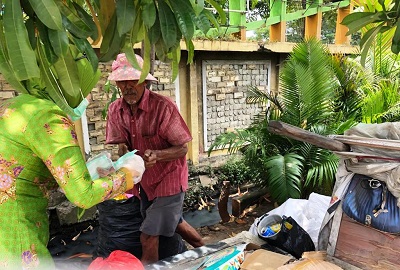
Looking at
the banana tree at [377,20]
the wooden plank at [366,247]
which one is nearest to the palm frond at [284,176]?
the wooden plank at [366,247]

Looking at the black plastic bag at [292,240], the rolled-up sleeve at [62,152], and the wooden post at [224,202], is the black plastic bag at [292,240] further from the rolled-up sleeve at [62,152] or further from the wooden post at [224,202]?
the wooden post at [224,202]

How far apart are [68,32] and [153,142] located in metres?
1.37

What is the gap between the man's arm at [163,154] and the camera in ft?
6.70

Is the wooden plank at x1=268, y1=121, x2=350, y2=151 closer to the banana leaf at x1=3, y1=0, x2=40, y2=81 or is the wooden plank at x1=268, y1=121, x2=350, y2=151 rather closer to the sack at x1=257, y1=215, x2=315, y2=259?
the sack at x1=257, y1=215, x2=315, y2=259

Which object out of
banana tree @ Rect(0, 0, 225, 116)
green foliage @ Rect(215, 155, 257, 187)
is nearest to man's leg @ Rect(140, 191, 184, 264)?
banana tree @ Rect(0, 0, 225, 116)

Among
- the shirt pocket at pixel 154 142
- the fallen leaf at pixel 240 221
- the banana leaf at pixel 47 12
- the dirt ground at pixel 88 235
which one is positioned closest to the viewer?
the banana leaf at pixel 47 12

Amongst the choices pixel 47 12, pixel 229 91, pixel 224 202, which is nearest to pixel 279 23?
pixel 229 91

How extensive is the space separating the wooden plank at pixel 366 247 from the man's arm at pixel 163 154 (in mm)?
1039

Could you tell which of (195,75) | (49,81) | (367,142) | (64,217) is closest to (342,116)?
(195,75)

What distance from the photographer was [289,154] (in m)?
4.18

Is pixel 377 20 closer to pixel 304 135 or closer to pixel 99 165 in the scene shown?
pixel 304 135

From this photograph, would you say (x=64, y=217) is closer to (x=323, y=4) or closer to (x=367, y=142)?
(x=367, y=142)

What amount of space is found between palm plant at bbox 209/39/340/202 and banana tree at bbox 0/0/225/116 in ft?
9.93

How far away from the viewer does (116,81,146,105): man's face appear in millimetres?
2260
